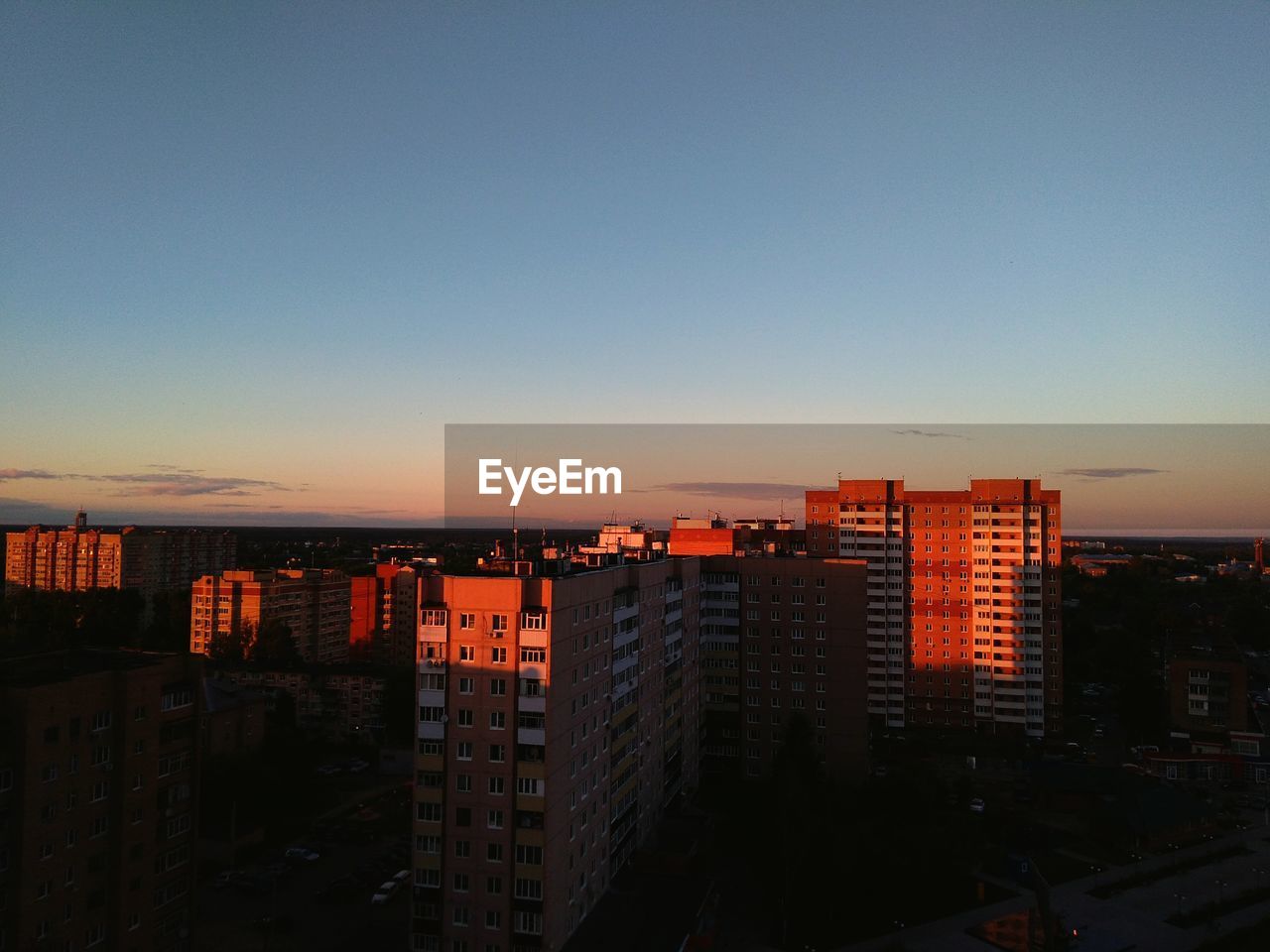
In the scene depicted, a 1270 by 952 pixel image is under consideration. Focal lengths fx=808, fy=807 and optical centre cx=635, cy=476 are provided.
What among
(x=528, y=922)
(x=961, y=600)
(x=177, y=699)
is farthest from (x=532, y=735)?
(x=961, y=600)

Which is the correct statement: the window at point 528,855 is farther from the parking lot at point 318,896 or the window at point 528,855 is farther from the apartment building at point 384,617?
the apartment building at point 384,617

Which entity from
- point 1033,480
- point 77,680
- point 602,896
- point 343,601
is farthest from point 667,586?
point 343,601

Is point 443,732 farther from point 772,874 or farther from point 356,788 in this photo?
point 356,788

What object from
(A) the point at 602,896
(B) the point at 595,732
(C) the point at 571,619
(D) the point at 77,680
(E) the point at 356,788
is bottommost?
(E) the point at 356,788

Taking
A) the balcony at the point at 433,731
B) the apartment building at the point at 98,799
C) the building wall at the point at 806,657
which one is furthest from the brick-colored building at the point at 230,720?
the building wall at the point at 806,657

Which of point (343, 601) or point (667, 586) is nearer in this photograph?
point (667, 586)

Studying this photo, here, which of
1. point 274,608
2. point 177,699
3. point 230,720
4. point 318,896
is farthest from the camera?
point 274,608

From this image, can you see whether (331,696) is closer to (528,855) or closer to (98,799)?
(98,799)
